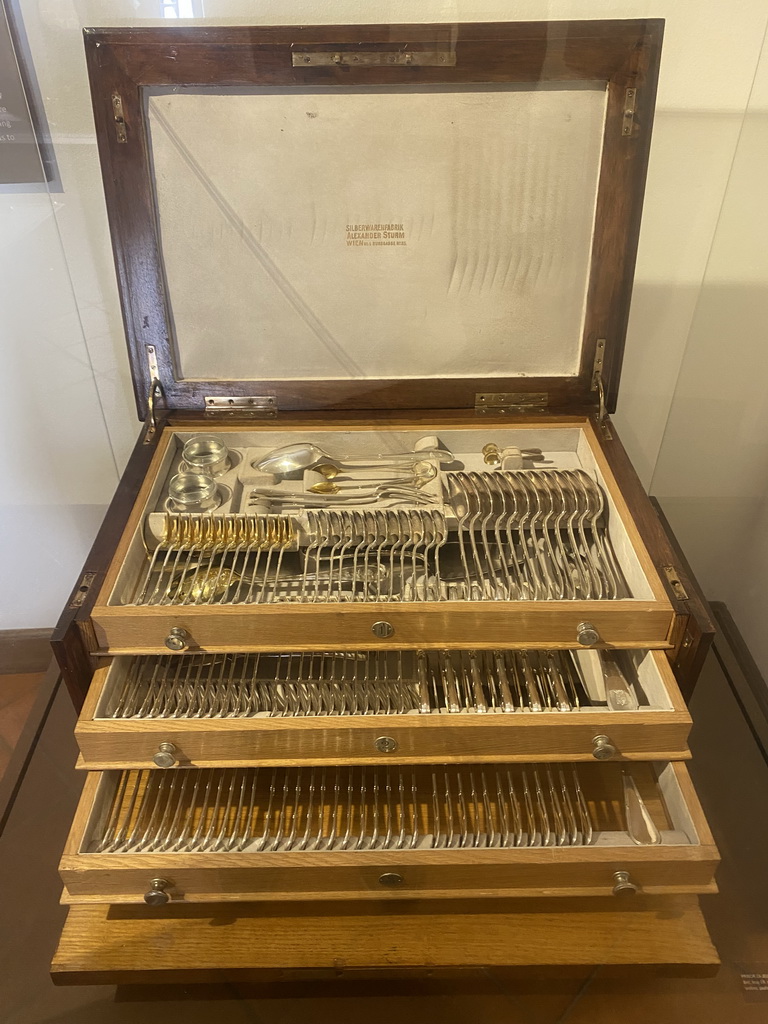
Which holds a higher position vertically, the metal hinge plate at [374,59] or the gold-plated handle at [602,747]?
the metal hinge plate at [374,59]

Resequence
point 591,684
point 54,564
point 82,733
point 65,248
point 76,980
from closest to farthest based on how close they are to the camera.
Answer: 1. point 82,733
2. point 76,980
3. point 591,684
4. point 65,248
5. point 54,564

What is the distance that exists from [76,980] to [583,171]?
4.60 ft

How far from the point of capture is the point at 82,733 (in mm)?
958

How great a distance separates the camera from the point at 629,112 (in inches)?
43.6

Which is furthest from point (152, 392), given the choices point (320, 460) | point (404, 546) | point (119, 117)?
point (404, 546)

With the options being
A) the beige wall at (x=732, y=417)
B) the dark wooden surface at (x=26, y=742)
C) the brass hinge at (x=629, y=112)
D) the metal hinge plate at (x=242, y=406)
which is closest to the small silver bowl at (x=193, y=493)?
the metal hinge plate at (x=242, y=406)

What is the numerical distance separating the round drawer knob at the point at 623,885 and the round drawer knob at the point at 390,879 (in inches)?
11.2

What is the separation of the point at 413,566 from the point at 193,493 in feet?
1.23

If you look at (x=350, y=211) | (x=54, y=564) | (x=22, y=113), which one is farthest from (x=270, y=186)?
(x=54, y=564)

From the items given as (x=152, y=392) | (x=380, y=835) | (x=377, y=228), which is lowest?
(x=380, y=835)

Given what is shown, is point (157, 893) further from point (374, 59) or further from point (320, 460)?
point (374, 59)

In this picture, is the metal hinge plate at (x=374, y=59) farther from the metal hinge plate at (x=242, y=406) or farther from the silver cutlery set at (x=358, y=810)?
the silver cutlery set at (x=358, y=810)

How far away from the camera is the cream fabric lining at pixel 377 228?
1121mm

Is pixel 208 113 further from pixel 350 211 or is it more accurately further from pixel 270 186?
pixel 350 211
